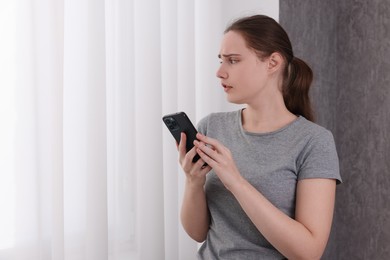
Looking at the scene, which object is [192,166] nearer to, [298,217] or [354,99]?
[298,217]

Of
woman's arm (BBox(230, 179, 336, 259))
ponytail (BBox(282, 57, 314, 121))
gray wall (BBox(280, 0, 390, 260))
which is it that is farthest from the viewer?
gray wall (BBox(280, 0, 390, 260))

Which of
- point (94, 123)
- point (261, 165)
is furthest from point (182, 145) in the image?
point (94, 123)

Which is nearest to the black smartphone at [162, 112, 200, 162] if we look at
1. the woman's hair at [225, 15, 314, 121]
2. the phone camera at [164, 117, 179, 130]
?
the phone camera at [164, 117, 179, 130]

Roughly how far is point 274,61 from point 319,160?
271mm

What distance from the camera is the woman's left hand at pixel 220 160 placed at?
1.12m

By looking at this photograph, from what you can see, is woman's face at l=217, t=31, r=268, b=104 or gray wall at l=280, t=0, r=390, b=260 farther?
gray wall at l=280, t=0, r=390, b=260

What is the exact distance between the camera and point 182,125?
119 centimetres

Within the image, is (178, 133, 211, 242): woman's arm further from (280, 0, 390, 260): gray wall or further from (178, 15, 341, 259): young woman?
(280, 0, 390, 260): gray wall

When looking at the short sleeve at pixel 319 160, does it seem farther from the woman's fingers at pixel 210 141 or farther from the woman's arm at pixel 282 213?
the woman's fingers at pixel 210 141

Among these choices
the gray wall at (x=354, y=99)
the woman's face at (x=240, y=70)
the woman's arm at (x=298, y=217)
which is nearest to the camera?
the woman's arm at (x=298, y=217)

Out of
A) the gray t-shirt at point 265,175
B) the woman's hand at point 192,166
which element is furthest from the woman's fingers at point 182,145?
the gray t-shirt at point 265,175

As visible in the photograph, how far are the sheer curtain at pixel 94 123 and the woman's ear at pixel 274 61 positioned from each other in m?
0.42

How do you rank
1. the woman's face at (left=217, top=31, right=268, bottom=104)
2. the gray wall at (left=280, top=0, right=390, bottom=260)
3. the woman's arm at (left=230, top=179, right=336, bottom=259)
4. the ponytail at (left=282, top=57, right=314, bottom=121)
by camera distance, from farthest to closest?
the gray wall at (left=280, top=0, right=390, bottom=260)
the ponytail at (left=282, top=57, right=314, bottom=121)
the woman's face at (left=217, top=31, right=268, bottom=104)
the woman's arm at (left=230, top=179, right=336, bottom=259)

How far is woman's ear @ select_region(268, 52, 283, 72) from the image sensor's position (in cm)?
126
